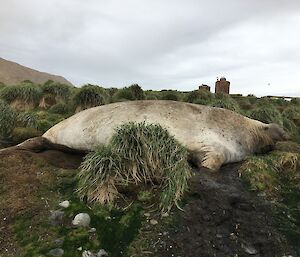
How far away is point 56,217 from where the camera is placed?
190 inches

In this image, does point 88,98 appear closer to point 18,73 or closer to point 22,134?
point 22,134

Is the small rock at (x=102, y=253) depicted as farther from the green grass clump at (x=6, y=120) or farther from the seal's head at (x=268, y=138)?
the green grass clump at (x=6, y=120)

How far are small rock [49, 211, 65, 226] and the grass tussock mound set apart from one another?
1.35ft

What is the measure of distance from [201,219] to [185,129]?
228cm

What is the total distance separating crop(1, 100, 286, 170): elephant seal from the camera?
6.69 metres

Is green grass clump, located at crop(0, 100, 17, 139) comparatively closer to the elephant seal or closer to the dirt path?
the elephant seal

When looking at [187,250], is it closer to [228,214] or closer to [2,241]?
[228,214]

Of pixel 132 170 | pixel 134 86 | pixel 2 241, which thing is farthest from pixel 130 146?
pixel 134 86

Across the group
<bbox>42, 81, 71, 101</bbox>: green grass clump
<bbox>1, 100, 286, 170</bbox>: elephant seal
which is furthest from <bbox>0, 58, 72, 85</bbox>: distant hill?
<bbox>1, 100, 286, 170</bbox>: elephant seal

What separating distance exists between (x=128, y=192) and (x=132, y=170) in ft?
1.05

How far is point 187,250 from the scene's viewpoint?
14.0 feet

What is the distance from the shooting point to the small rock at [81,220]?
4.71 m

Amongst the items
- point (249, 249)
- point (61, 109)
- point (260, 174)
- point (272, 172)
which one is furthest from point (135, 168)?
point (61, 109)

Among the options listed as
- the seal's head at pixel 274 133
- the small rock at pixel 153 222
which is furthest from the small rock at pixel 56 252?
the seal's head at pixel 274 133
